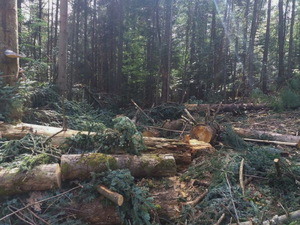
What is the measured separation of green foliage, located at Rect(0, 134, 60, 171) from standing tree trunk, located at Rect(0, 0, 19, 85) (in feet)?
7.65

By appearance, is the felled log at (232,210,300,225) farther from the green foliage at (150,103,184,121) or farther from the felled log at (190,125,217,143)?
the green foliage at (150,103,184,121)

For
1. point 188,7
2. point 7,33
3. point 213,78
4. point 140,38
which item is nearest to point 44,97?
point 7,33

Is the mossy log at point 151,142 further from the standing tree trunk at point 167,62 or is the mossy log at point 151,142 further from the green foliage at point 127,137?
the standing tree trunk at point 167,62

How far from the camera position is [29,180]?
140 inches

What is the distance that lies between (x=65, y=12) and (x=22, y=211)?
918 cm

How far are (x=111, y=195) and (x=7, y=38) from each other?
17.4 feet

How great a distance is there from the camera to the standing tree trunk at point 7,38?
6270 mm

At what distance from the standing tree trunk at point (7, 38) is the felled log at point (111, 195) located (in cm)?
443

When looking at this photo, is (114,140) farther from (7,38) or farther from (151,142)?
(7,38)

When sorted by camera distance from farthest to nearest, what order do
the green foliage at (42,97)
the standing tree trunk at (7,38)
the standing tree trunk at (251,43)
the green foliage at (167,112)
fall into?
the standing tree trunk at (251,43), the green foliage at (167,112), the green foliage at (42,97), the standing tree trunk at (7,38)

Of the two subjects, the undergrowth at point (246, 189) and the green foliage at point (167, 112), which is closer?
the undergrowth at point (246, 189)

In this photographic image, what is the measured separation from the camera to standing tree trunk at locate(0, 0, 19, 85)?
6.27 meters

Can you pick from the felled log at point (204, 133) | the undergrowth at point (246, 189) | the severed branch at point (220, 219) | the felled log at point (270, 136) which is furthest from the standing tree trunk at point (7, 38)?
the felled log at point (270, 136)

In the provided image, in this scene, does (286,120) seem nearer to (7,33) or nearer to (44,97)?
(44,97)
